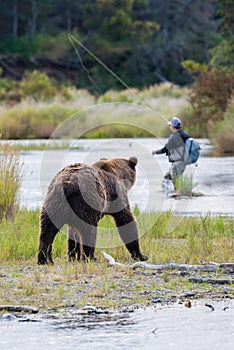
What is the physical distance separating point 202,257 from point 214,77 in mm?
22995

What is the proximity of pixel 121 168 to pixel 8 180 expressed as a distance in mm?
2396

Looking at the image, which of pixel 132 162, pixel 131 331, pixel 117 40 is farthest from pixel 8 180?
pixel 117 40

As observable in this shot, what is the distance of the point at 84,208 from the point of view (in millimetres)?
9539

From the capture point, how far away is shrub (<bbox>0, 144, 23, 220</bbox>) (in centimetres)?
1262

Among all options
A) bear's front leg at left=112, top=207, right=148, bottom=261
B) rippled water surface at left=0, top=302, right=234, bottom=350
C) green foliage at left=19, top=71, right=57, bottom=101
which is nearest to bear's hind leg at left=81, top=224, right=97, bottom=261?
bear's front leg at left=112, top=207, right=148, bottom=261

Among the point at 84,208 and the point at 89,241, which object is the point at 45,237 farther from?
the point at 84,208

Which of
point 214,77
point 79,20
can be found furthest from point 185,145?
point 79,20

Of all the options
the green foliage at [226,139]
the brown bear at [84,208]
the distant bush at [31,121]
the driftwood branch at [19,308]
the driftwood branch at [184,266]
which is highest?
the distant bush at [31,121]

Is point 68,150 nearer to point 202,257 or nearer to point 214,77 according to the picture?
point 214,77

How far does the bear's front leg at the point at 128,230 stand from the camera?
10.3 metres

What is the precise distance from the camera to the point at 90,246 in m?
9.91

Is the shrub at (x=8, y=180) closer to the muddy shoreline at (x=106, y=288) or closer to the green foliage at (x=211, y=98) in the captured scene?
the muddy shoreline at (x=106, y=288)

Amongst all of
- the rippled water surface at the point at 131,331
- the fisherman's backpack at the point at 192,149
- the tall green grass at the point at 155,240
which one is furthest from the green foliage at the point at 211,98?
the rippled water surface at the point at 131,331

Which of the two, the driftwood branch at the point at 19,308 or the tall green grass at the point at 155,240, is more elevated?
the tall green grass at the point at 155,240
